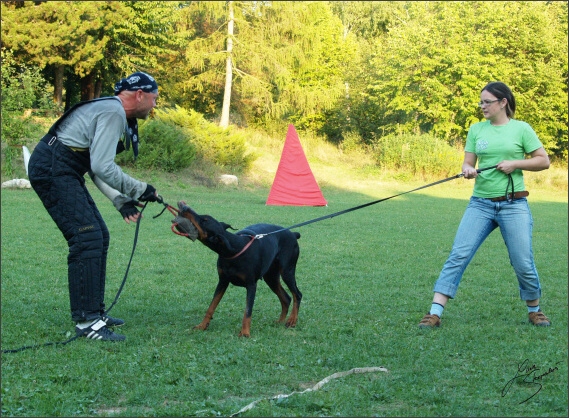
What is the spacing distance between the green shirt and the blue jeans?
12 cm

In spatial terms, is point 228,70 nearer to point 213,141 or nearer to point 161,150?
point 213,141

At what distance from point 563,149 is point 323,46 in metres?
15.8

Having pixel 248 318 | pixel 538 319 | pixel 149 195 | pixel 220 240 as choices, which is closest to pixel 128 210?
pixel 149 195

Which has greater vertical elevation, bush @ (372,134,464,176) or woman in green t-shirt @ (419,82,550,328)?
woman in green t-shirt @ (419,82,550,328)

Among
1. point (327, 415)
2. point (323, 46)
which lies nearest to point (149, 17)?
point (323, 46)

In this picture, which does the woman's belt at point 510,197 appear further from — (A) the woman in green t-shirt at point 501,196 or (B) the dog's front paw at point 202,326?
(B) the dog's front paw at point 202,326

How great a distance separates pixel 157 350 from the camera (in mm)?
4754

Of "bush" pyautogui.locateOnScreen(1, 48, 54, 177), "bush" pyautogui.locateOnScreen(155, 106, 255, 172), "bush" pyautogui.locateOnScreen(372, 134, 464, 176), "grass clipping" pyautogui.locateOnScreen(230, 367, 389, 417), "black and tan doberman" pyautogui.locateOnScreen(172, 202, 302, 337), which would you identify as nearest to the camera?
"grass clipping" pyautogui.locateOnScreen(230, 367, 389, 417)

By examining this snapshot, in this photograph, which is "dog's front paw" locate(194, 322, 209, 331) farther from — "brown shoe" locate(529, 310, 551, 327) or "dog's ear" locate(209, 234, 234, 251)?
"brown shoe" locate(529, 310, 551, 327)

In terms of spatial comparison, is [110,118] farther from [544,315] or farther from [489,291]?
[489,291]

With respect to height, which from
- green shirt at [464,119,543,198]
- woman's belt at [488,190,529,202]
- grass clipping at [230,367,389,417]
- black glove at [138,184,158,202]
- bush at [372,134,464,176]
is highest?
green shirt at [464,119,543,198]

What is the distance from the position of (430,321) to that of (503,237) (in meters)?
0.98

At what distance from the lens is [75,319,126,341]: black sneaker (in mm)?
5016

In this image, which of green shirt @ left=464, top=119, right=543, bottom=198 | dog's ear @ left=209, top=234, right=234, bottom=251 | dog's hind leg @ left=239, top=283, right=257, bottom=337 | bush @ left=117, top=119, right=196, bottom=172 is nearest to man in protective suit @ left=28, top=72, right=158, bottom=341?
dog's ear @ left=209, top=234, right=234, bottom=251
